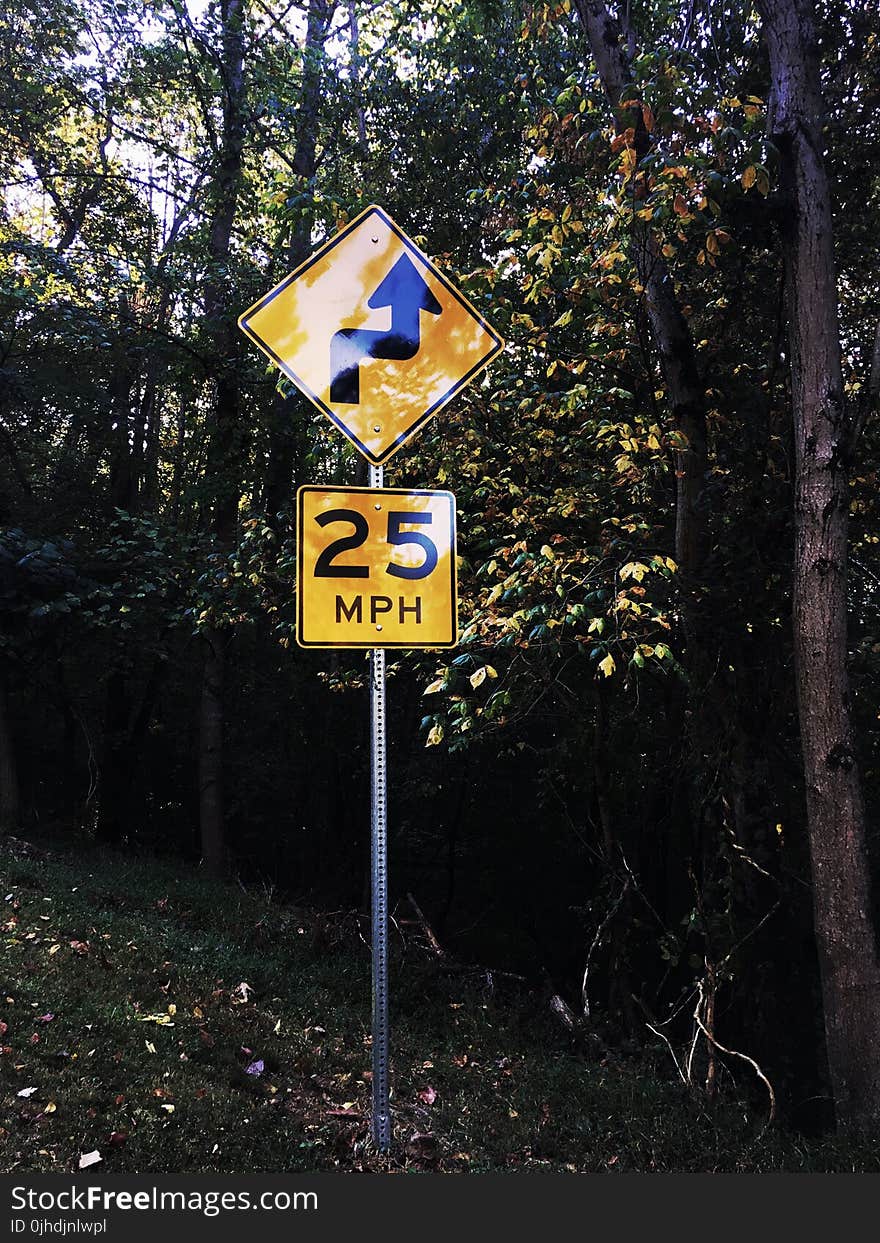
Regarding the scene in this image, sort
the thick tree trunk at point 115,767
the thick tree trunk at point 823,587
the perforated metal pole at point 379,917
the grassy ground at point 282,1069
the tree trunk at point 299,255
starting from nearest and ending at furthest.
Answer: the perforated metal pole at point 379,917
the grassy ground at point 282,1069
the thick tree trunk at point 823,587
the tree trunk at point 299,255
the thick tree trunk at point 115,767

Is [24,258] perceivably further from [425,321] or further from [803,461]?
[803,461]

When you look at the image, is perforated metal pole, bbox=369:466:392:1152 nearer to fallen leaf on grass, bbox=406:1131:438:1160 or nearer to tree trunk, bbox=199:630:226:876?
fallen leaf on grass, bbox=406:1131:438:1160

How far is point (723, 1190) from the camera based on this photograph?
127 inches

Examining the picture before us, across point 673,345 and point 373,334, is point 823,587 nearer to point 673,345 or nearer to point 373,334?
point 673,345

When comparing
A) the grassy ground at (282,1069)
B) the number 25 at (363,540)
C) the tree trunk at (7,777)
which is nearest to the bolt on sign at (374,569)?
the number 25 at (363,540)

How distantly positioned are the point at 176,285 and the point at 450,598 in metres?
8.41

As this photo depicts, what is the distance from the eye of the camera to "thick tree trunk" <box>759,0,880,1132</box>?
4117mm

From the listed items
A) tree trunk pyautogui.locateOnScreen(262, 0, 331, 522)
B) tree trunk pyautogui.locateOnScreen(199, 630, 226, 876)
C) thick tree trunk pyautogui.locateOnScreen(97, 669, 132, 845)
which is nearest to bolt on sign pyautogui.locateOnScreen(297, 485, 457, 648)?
tree trunk pyautogui.locateOnScreen(262, 0, 331, 522)

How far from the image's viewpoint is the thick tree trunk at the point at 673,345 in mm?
4992

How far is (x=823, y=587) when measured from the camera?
435cm

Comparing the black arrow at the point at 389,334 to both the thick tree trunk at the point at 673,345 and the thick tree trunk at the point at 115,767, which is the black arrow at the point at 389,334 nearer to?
the thick tree trunk at the point at 673,345

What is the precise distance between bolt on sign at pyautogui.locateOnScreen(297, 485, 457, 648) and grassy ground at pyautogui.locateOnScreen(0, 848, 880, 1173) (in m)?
2.20

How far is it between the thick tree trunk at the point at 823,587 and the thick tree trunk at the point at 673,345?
2.54 ft

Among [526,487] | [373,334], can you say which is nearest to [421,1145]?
Result: [373,334]
